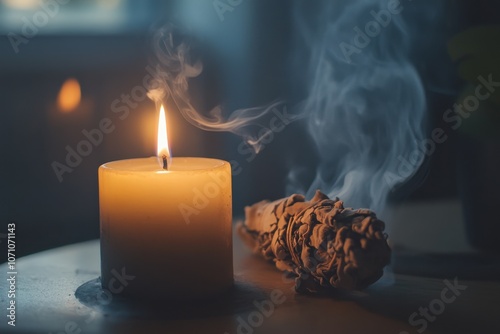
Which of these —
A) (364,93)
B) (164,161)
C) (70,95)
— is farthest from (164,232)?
(70,95)

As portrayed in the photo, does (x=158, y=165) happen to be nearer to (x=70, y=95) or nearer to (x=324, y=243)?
(x=324, y=243)

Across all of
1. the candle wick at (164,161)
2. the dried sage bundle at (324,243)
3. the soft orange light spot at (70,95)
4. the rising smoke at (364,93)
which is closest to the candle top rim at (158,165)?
the candle wick at (164,161)

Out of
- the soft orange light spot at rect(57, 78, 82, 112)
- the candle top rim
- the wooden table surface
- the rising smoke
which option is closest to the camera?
the wooden table surface

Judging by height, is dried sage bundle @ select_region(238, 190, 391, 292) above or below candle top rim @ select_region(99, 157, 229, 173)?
below

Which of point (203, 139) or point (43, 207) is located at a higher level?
point (203, 139)

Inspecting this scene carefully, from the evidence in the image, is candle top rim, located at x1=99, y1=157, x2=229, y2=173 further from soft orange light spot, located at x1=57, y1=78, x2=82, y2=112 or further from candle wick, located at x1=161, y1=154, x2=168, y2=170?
soft orange light spot, located at x1=57, y1=78, x2=82, y2=112

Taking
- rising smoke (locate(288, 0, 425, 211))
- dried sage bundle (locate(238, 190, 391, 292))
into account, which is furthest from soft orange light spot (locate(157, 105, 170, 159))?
rising smoke (locate(288, 0, 425, 211))

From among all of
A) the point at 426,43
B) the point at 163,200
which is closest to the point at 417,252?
the point at 163,200

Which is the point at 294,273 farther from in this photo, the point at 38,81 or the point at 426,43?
the point at 38,81
